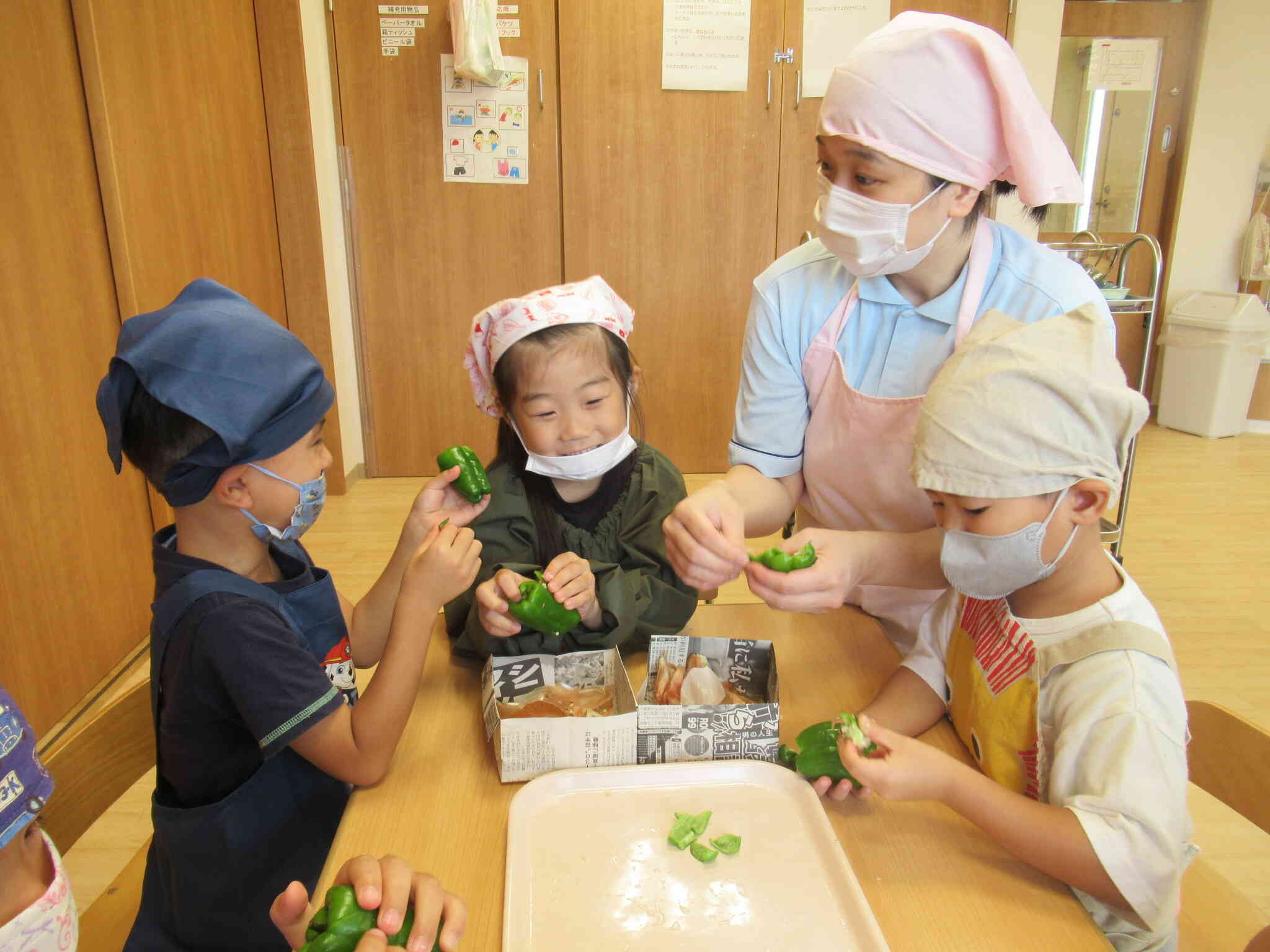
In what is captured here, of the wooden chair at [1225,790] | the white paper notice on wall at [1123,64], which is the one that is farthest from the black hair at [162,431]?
the white paper notice on wall at [1123,64]

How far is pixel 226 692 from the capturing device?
1163mm

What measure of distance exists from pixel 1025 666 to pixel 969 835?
0.77ft

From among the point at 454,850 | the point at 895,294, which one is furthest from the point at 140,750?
the point at 895,294

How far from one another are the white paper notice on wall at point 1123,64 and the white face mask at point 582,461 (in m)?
5.66

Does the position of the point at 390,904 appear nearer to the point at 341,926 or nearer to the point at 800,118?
the point at 341,926

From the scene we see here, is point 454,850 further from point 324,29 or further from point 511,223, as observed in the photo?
point 324,29

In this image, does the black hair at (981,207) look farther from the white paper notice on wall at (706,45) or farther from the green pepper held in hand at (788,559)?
the white paper notice on wall at (706,45)

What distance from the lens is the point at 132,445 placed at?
117cm

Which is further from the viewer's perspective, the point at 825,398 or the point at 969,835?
the point at 825,398

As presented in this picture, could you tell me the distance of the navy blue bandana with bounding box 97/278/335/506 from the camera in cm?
110

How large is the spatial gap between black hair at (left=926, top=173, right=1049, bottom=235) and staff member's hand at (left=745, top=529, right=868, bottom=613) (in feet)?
2.01

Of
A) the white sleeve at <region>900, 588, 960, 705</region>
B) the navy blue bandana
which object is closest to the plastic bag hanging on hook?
the navy blue bandana

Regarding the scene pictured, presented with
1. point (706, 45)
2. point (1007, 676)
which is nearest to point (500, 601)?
point (1007, 676)

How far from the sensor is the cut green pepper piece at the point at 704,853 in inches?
37.4
